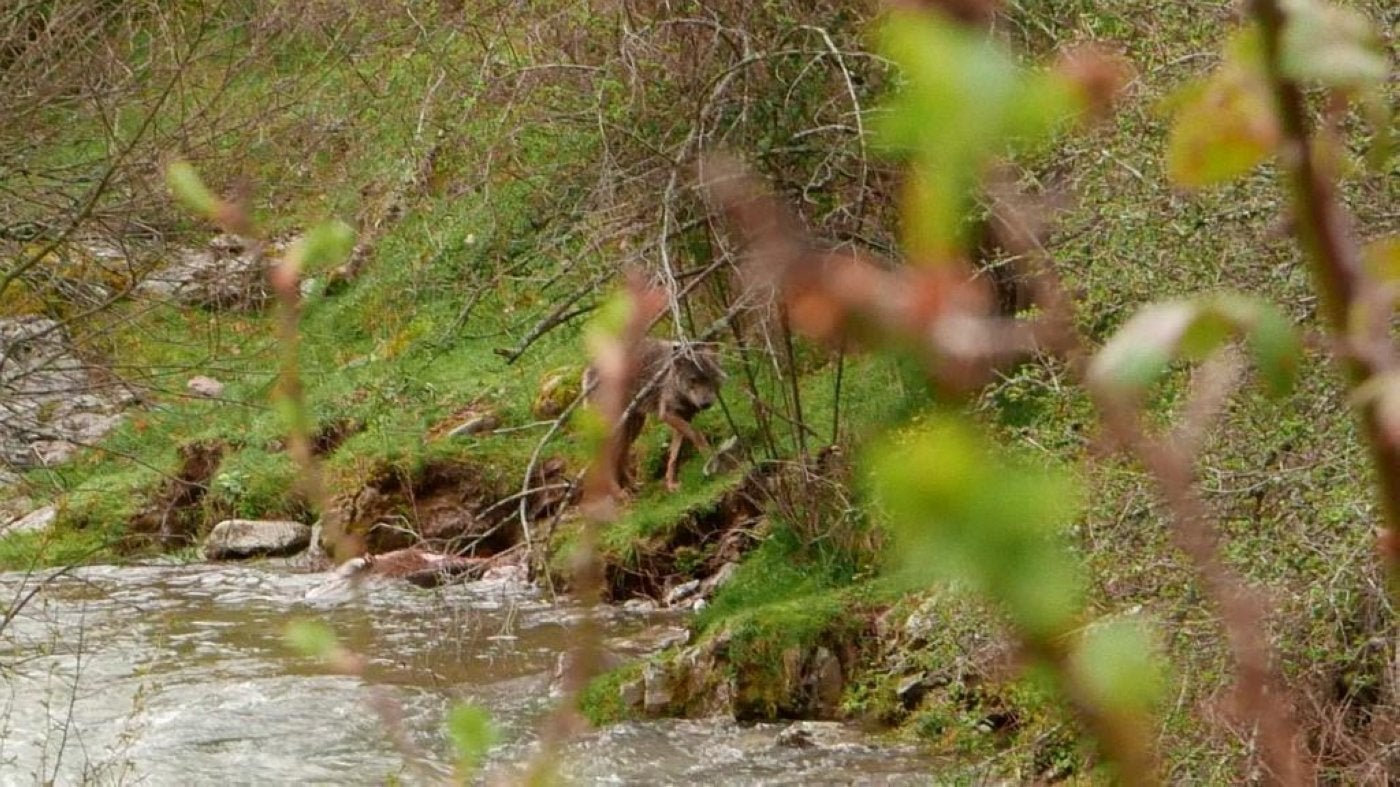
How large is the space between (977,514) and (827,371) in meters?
10.9

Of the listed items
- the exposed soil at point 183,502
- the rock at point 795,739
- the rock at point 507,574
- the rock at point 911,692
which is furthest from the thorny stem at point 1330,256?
the exposed soil at point 183,502

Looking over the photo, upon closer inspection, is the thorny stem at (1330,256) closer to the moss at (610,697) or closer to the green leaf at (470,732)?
the green leaf at (470,732)

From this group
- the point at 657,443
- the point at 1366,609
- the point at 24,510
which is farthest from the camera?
the point at 657,443

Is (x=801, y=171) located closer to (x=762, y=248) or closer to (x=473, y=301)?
(x=473, y=301)

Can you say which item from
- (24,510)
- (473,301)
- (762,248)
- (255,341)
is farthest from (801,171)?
(762,248)

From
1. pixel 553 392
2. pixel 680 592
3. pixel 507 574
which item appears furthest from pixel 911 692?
pixel 553 392

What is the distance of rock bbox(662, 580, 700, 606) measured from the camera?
11.8 meters

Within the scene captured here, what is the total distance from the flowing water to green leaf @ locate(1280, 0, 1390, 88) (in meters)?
6.08

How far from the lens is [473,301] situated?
9.31 meters

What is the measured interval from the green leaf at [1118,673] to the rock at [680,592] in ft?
37.3

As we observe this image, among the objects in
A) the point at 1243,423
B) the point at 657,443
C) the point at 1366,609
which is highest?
the point at 657,443

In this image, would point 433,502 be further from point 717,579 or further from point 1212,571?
point 1212,571

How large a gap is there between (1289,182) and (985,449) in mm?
110

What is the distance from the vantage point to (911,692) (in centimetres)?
844
